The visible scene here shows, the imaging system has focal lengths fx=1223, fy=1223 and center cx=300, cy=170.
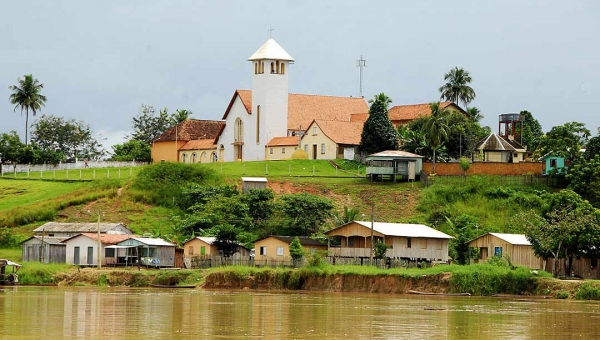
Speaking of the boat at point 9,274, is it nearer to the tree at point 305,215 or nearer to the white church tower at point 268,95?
the tree at point 305,215

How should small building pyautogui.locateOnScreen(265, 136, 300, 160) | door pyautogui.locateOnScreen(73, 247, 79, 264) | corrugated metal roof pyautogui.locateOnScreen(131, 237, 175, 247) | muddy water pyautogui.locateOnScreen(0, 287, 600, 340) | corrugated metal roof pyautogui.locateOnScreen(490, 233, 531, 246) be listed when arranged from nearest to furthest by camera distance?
muddy water pyautogui.locateOnScreen(0, 287, 600, 340) → corrugated metal roof pyautogui.locateOnScreen(490, 233, 531, 246) → corrugated metal roof pyautogui.locateOnScreen(131, 237, 175, 247) → door pyautogui.locateOnScreen(73, 247, 79, 264) → small building pyautogui.locateOnScreen(265, 136, 300, 160)

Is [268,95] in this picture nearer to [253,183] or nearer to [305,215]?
[253,183]

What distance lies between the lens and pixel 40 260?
242 feet

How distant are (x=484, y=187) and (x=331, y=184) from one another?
1173 centimetres

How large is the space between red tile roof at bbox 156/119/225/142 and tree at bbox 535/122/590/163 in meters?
33.3

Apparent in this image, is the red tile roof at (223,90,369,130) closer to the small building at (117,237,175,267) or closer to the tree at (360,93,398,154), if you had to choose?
the tree at (360,93,398,154)

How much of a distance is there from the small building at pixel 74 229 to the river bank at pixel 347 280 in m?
7.41

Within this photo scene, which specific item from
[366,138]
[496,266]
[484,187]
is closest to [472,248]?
[496,266]

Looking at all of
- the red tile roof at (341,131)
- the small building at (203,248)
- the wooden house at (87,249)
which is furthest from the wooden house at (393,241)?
the red tile roof at (341,131)

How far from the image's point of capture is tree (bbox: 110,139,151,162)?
396 ft

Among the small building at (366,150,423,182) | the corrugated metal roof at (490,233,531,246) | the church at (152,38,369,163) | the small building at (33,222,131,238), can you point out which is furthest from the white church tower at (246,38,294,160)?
the corrugated metal roof at (490,233,531,246)

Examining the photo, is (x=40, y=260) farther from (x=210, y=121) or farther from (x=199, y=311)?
(x=210, y=121)

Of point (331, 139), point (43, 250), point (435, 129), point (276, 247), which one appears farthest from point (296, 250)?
point (331, 139)

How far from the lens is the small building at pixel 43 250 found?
73.6 metres
